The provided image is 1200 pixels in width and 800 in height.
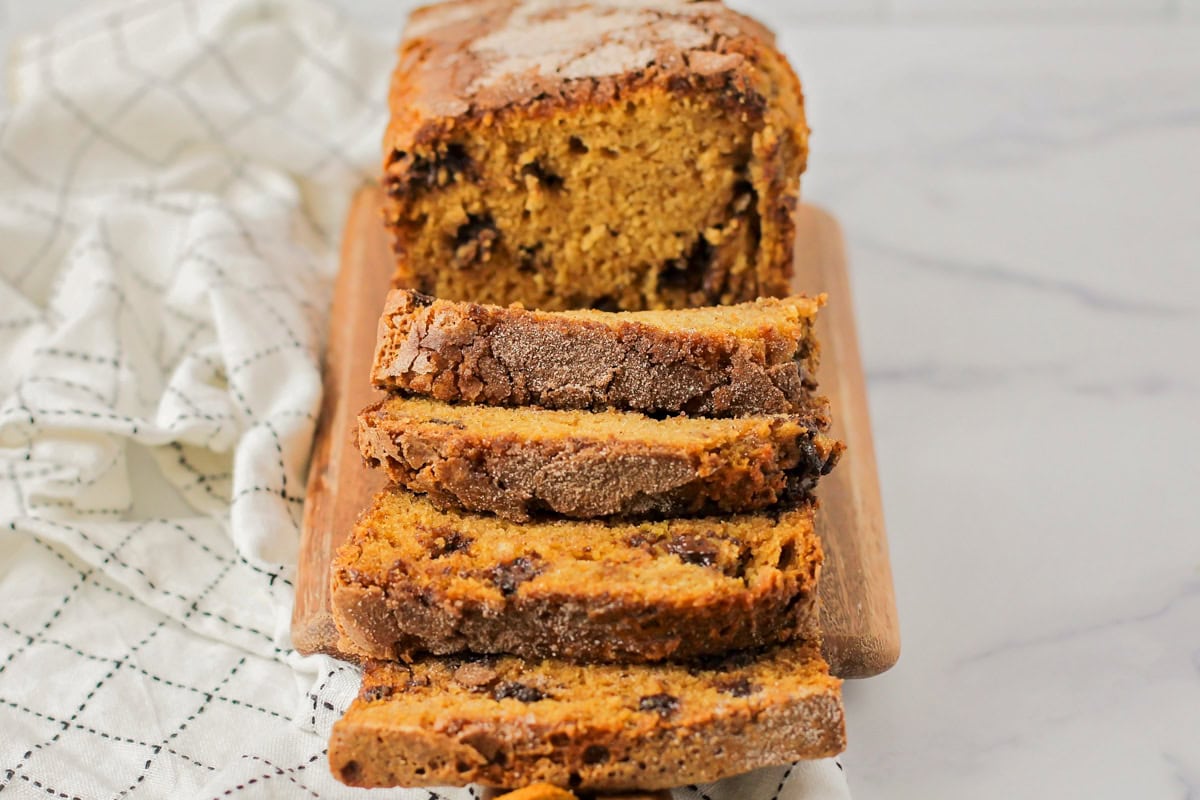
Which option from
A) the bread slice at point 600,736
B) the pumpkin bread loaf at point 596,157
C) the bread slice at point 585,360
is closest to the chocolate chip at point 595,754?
the bread slice at point 600,736

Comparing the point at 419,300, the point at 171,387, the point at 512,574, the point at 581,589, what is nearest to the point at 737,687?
the point at 581,589

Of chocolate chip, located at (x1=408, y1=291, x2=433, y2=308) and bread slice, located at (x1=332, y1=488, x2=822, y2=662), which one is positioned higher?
chocolate chip, located at (x1=408, y1=291, x2=433, y2=308)

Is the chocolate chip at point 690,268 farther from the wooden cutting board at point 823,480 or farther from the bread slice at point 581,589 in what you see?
the bread slice at point 581,589

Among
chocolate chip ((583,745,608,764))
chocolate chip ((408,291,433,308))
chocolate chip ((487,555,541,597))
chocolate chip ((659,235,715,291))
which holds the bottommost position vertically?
chocolate chip ((583,745,608,764))

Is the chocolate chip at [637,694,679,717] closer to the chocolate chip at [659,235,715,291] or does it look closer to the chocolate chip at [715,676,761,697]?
the chocolate chip at [715,676,761,697]

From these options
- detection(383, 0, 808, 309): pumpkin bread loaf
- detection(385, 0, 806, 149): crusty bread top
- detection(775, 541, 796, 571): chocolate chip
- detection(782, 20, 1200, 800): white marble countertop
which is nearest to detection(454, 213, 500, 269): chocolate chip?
detection(383, 0, 808, 309): pumpkin bread loaf

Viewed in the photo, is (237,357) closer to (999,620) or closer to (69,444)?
(69,444)

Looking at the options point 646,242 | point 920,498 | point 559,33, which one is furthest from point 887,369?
point 559,33
